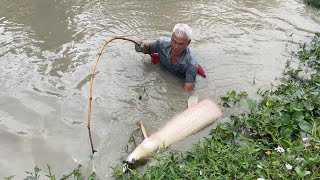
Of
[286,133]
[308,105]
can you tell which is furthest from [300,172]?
[308,105]

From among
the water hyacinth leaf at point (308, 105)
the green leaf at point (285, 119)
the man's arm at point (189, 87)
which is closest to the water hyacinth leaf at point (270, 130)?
the green leaf at point (285, 119)

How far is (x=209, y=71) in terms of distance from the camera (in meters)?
5.40

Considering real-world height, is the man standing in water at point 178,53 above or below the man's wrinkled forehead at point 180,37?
below

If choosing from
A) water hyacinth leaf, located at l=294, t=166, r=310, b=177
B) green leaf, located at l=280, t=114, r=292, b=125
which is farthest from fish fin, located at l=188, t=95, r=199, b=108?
water hyacinth leaf, located at l=294, t=166, r=310, b=177

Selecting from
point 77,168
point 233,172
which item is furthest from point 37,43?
point 233,172

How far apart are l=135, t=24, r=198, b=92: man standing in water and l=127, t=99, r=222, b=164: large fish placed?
55 centimetres

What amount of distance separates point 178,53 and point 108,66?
3.36ft

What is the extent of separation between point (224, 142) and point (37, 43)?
3.28m

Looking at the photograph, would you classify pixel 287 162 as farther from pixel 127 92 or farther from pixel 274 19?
pixel 274 19

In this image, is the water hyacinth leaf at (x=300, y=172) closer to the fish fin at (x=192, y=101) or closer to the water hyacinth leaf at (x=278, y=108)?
the water hyacinth leaf at (x=278, y=108)

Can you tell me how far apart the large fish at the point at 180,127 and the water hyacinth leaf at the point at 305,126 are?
95 cm

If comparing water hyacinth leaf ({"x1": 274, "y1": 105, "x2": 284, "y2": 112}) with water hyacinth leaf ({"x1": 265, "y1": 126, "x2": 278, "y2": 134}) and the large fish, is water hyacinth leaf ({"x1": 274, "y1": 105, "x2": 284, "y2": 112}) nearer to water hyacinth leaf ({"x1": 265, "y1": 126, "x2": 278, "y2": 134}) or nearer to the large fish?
water hyacinth leaf ({"x1": 265, "y1": 126, "x2": 278, "y2": 134})

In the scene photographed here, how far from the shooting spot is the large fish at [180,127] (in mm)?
3537

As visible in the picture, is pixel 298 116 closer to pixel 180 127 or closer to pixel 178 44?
pixel 180 127
